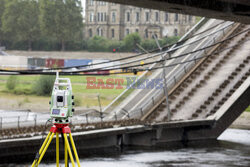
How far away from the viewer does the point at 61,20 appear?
517ft

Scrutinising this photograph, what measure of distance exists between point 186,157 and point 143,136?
12.4 feet

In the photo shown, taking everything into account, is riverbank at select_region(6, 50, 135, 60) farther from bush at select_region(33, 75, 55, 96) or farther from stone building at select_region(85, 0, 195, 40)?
bush at select_region(33, 75, 55, 96)

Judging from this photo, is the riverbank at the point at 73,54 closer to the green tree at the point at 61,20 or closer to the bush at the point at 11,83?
the green tree at the point at 61,20

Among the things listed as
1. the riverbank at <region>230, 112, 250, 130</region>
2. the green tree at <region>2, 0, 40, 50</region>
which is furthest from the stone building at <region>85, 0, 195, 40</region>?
the riverbank at <region>230, 112, 250, 130</region>

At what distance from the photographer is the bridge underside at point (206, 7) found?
608 inches

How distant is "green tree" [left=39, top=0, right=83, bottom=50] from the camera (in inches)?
6102

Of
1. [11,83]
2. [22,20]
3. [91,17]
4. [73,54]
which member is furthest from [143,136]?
[91,17]

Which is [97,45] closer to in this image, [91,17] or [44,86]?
[91,17]

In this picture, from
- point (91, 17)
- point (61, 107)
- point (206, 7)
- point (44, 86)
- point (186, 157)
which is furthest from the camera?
point (91, 17)

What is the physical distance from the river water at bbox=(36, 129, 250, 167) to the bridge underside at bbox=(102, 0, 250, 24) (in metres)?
9.58

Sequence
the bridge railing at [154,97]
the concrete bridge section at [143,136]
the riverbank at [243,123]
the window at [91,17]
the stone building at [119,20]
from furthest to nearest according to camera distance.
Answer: the window at [91,17], the stone building at [119,20], the riverbank at [243,123], the bridge railing at [154,97], the concrete bridge section at [143,136]

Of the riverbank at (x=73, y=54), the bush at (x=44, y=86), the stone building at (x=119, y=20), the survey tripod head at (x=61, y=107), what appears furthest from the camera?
the stone building at (x=119, y=20)

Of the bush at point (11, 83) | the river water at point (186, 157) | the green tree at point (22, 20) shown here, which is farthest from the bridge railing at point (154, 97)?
the green tree at point (22, 20)

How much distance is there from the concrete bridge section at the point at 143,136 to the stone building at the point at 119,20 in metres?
125
